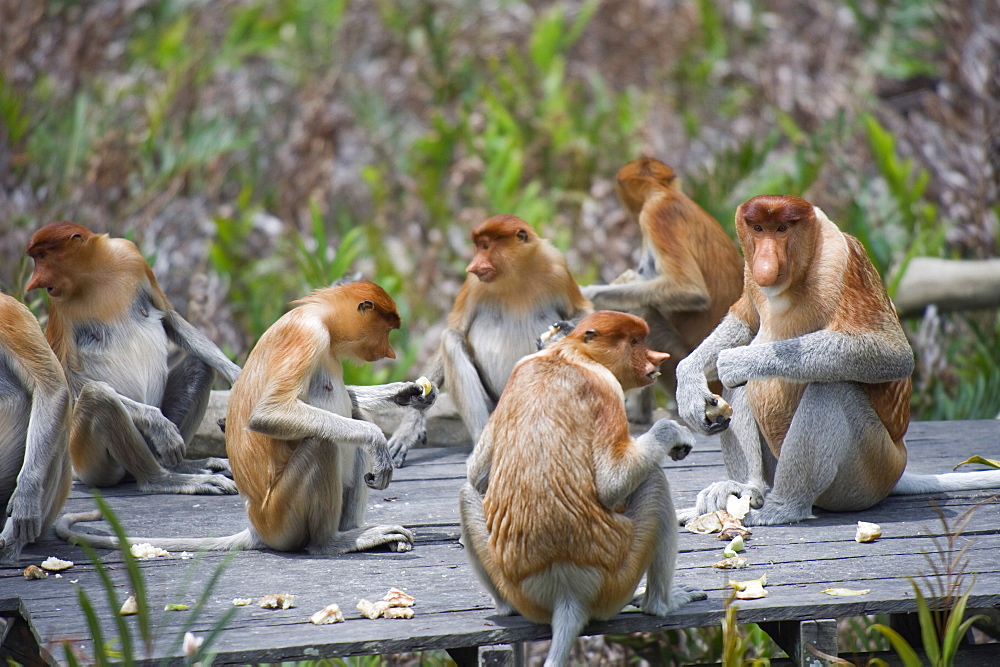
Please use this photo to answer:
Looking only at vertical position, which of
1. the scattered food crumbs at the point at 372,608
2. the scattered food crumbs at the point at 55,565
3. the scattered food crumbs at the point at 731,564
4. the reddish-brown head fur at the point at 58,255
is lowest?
the scattered food crumbs at the point at 731,564

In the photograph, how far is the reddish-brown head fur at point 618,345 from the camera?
8.93ft

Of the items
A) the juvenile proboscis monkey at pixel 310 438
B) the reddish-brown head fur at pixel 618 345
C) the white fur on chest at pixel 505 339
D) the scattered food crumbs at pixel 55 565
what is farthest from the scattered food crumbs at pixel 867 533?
the scattered food crumbs at pixel 55 565

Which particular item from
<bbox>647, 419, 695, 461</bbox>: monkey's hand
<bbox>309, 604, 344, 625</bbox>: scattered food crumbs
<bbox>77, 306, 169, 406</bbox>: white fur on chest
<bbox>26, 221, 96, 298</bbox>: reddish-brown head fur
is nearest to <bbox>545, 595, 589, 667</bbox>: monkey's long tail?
<bbox>647, 419, 695, 461</bbox>: monkey's hand

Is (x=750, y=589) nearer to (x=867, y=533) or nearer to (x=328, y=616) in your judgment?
(x=867, y=533)

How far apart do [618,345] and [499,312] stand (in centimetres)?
186

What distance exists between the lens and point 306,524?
3.29 metres

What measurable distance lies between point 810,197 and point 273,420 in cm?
531

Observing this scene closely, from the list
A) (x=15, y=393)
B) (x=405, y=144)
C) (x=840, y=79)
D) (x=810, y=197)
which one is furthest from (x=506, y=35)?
(x=15, y=393)

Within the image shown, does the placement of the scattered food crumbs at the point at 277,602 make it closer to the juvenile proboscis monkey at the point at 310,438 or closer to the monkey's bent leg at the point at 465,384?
the juvenile proboscis monkey at the point at 310,438

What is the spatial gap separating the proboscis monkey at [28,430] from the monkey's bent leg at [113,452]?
51 cm

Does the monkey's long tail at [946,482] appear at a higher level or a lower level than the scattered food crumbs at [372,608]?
lower

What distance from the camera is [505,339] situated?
14.9 ft

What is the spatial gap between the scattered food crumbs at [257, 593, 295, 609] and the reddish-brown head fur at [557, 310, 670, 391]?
3.17 feet

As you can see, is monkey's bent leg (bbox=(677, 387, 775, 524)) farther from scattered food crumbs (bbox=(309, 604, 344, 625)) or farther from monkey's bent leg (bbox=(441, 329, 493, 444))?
scattered food crumbs (bbox=(309, 604, 344, 625))
